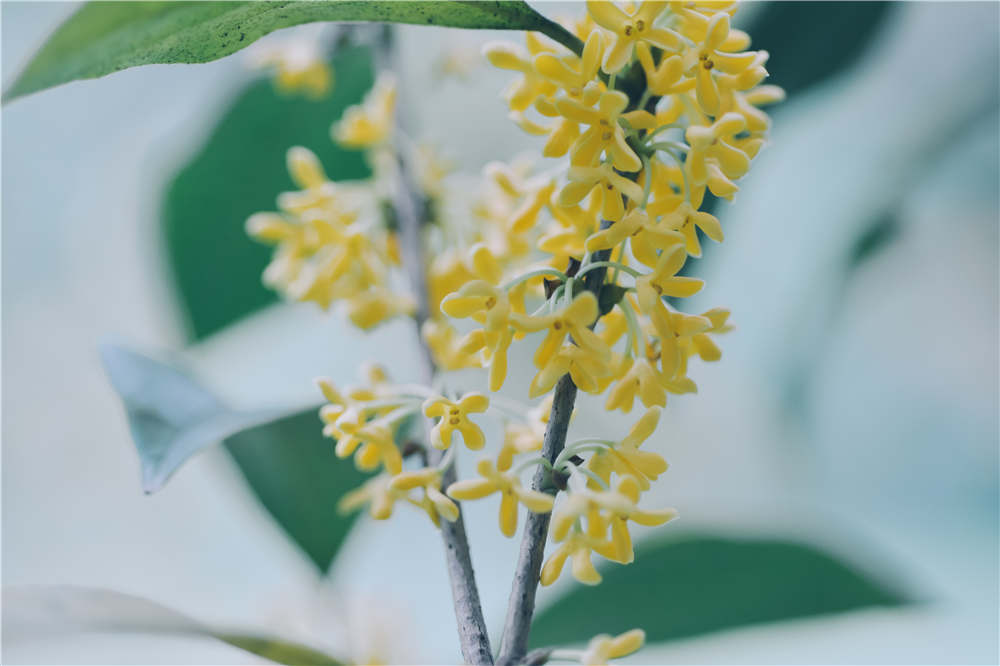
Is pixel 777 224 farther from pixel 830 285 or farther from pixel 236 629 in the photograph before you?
pixel 236 629

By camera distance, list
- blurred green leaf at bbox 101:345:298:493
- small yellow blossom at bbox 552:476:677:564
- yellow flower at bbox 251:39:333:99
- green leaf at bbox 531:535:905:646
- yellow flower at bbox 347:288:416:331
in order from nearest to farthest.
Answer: small yellow blossom at bbox 552:476:677:564, blurred green leaf at bbox 101:345:298:493, yellow flower at bbox 347:288:416:331, green leaf at bbox 531:535:905:646, yellow flower at bbox 251:39:333:99

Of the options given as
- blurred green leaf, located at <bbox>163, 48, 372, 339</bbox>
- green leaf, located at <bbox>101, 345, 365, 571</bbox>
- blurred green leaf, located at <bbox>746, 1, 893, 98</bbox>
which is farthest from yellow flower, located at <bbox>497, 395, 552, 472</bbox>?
blurred green leaf, located at <bbox>163, 48, 372, 339</bbox>

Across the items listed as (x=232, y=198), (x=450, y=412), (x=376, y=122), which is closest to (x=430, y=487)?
(x=450, y=412)

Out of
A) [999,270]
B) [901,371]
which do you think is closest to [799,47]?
[999,270]

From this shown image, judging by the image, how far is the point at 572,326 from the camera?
322 millimetres

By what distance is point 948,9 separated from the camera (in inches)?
36.4

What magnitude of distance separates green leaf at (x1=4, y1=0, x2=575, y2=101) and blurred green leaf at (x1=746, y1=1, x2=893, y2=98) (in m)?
0.51

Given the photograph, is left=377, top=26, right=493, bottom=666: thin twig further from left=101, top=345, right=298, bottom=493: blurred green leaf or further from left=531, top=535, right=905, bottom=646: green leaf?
left=531, top=535, right=905, bottom=646: green leaf

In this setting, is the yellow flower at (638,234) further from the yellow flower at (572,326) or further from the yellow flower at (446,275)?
the yellow flower at (446,275)

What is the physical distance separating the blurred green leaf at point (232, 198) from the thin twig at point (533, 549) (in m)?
0.74

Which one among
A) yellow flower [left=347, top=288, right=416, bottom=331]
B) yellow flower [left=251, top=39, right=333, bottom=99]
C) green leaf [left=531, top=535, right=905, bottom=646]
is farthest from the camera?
yellow flower [left=251, top=39, right=333, bottom=99]

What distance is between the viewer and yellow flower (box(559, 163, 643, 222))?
0.33m

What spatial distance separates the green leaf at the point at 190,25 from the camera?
315 millimetres

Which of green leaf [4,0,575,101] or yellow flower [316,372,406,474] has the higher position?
green leaf [4,0,575,101]
